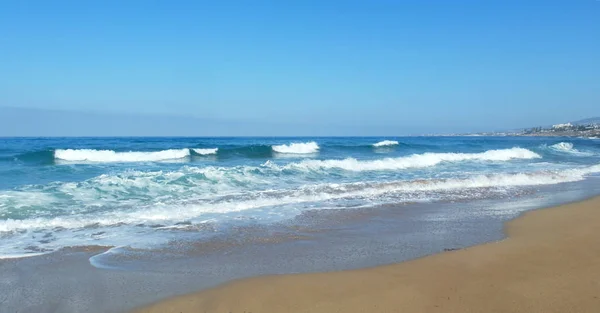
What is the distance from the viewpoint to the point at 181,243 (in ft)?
20.4

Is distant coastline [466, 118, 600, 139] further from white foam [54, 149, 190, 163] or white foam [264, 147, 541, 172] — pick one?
white foam [54, 149, 190, 163]

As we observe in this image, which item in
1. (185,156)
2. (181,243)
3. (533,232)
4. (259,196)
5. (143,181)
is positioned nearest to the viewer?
(181,243)

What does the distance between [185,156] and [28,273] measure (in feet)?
72.6

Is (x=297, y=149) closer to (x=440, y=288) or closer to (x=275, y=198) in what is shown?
(x=275, y=198)

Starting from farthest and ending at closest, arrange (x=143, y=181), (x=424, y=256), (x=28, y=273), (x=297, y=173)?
(x=297, y=173) → (x=143, y=181) → (x=424, y=256) → (x=28, y=273)

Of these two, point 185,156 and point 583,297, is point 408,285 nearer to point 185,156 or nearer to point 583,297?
point 583,297

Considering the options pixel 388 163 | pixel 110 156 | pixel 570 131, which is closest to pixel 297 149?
pixel 110 156

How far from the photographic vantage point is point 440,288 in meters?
4.26

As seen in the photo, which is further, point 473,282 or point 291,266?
point 291,266

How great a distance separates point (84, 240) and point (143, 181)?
5898 millimetres

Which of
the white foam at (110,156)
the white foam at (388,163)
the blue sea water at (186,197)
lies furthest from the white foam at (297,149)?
the blue sea water at (186,197)

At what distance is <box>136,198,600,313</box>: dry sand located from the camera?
385 cm

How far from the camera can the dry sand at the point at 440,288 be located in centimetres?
385

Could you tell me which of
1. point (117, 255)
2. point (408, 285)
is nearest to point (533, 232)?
point (408, 285)
